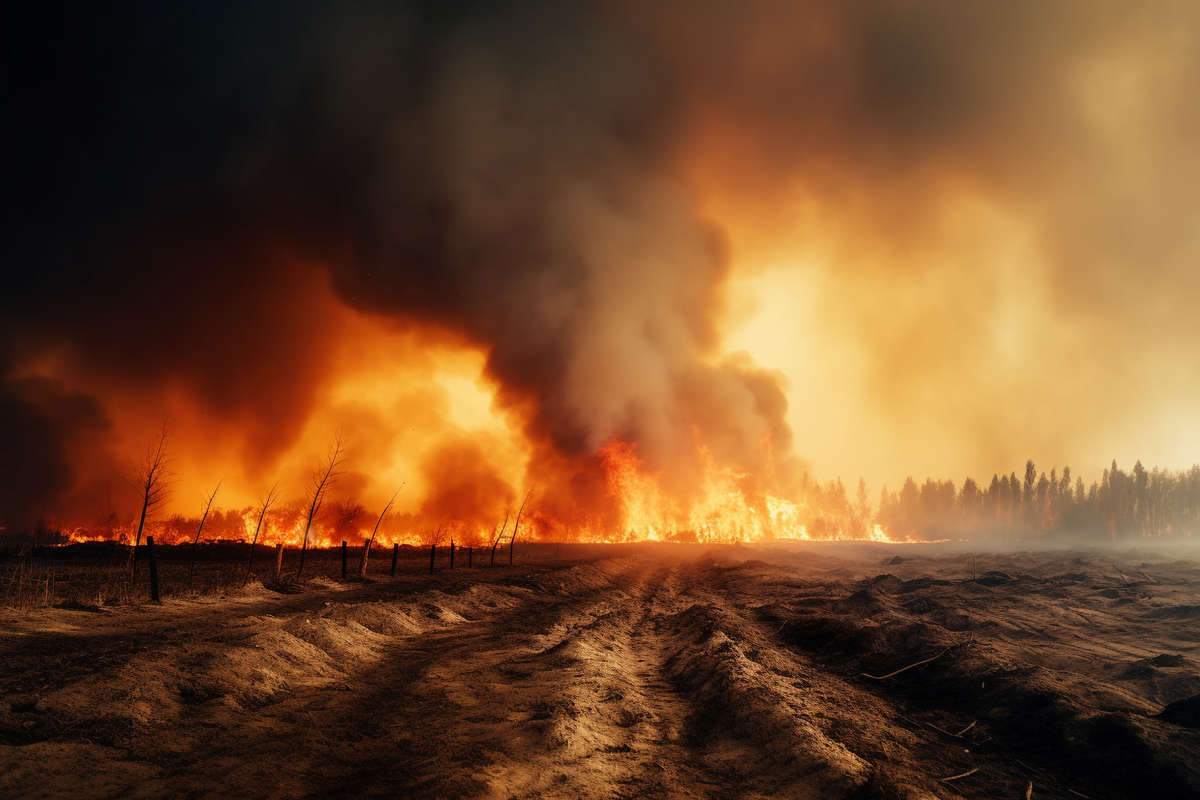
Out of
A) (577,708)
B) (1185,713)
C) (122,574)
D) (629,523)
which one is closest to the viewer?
(577,708)

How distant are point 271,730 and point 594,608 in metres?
20.4

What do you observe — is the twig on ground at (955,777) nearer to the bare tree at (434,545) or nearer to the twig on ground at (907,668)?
the twig on ground at (907,668)

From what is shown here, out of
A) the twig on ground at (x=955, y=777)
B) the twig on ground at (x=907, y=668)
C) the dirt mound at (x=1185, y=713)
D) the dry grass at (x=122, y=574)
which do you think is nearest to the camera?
the twig on ground at (x=955, y=777)

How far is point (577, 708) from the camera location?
468 inches

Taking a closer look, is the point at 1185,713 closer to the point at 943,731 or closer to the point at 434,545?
the point at 943,731

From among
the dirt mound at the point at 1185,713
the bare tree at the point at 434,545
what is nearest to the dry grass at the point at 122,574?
the bare tree at the point at 434,545

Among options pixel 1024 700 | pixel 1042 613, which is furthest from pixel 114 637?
pixel 1042 613

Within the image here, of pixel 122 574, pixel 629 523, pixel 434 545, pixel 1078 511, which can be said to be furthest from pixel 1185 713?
pixel 1078 511

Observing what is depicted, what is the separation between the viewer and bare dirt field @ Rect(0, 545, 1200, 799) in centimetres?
904

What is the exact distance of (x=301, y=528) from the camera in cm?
9012

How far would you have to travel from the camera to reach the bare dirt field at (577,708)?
356 inches

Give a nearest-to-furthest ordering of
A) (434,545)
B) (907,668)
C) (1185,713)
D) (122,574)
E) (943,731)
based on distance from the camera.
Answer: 1. (1185,713)
2. (943,731)
3. (907,668)
4. (122,574)
5. (434,545)

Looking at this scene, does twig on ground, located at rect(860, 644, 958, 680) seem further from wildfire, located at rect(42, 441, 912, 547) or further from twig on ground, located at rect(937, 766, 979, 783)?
wildfire, located at rect(42, 441, 912, 547)

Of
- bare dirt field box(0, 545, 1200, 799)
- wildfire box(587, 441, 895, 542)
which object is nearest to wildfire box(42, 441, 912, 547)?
wildfire box(587, 441, 895, 542)
